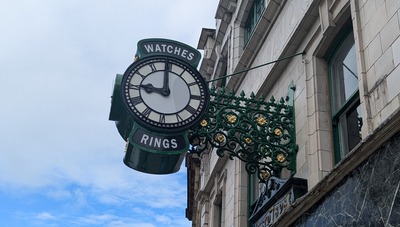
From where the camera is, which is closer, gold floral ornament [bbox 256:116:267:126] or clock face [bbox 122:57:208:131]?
clock face [bbox 122:57:208:131]

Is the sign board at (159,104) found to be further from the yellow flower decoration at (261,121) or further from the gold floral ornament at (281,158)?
the gold floral ornament at (281,158)

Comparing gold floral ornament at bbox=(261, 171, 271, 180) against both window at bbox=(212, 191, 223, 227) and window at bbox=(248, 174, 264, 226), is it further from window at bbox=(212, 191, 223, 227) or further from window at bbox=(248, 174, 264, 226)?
window at bbox=(212, 191, 223, 227)

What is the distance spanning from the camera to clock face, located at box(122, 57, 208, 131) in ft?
32.0

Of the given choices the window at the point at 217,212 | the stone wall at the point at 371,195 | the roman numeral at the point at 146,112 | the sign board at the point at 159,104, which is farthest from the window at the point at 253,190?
the stone wall at the point at 371,195

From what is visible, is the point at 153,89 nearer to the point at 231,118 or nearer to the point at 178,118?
the point at 178,118

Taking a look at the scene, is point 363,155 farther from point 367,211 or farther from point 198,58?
point 198,58

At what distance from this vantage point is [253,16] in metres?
15.8

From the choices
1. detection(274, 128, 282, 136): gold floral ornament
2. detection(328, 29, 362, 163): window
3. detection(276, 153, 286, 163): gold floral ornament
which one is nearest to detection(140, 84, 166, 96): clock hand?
detection(274, 128, 282, 136): gold floral ornament

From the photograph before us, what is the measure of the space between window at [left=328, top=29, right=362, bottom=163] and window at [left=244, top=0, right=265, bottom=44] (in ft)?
15.8

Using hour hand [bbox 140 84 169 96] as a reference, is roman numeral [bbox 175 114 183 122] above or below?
below

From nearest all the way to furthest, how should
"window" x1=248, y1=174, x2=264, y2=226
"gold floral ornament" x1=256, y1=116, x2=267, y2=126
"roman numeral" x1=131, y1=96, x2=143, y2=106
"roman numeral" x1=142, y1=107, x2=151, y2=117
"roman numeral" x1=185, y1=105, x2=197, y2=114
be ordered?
"roman numeral" x1=142, y1=107, x2=151, y2=117
"roman numeral" x1=131, y1=96, x2=143, y2=106
"roman numeral" x1=185, y1=105, x2=197, y2=114
"gold floral ornament" x1=256, y1=116, x2=267, y2=126
"window" x1=248, y1=174, x2=264, y2=226

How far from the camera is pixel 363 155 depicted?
6.61 metres

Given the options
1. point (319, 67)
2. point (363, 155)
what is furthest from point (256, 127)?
point (363, 155)

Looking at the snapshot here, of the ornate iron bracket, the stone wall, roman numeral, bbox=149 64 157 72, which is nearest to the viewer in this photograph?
the stone wall
